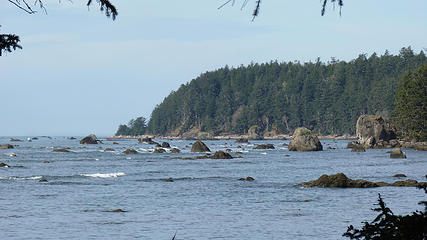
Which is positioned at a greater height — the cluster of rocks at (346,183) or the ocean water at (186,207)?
the cluster of rocks at (346,183)

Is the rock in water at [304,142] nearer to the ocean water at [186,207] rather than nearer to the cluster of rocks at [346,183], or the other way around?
the ocean water at [186,207]

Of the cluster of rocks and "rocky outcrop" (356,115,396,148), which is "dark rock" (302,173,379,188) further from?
"rocky outcrop" (356,115,396,148)

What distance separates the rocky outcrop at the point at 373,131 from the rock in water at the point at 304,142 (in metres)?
9.86

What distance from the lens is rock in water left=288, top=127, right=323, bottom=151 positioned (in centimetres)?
9219

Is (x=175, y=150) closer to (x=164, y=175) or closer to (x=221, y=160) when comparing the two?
(x=221, y=160)

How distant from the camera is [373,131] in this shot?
99812mm

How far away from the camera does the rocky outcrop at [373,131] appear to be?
323 ft

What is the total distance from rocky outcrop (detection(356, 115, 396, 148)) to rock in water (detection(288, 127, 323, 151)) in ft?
32.3

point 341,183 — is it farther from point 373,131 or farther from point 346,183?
point 373,131

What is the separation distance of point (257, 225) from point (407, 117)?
80.8 meters

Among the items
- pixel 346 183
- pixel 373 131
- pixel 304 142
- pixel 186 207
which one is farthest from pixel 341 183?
pixel 373 131

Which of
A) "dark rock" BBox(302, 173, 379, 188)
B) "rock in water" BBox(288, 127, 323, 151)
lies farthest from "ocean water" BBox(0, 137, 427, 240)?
"rock in water" BBox(288, 127, 323, 151)

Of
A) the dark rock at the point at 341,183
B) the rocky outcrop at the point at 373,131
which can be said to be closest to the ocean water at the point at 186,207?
the dark rock at the point at 341,183

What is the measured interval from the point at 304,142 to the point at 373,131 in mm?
14585
